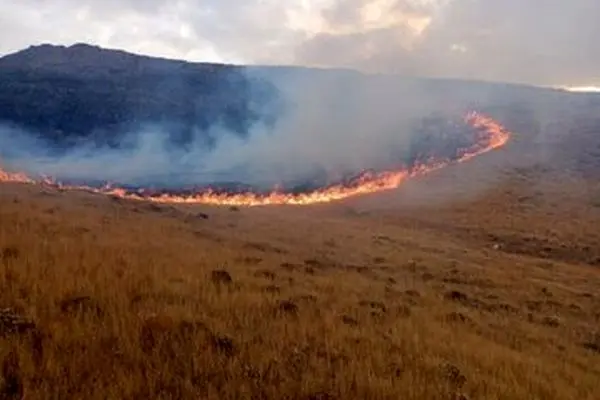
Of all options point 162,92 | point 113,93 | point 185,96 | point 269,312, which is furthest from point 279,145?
point 269,312

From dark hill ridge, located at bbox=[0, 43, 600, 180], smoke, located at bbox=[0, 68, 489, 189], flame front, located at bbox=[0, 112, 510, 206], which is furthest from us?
dark hill ridge, located at bbox=[0, 43, 600, 180]

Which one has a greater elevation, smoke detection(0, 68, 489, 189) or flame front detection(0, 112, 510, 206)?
smoke detection(0, 68, 489, 189)

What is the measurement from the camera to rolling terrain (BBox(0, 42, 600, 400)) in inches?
313

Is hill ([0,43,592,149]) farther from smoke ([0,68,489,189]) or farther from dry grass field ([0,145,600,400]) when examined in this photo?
dry grass field ([0,145,600,400])

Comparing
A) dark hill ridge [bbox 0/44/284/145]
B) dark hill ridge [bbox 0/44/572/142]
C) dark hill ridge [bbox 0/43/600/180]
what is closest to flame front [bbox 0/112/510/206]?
dark hill ridge [bbox 0/43/600/180]

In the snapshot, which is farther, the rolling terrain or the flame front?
the flame front

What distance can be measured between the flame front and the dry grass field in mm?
23529

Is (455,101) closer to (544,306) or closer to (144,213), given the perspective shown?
(144,213)

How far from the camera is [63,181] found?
63.0 meters

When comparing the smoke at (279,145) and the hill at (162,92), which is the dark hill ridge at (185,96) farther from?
the smoke at (279,145)

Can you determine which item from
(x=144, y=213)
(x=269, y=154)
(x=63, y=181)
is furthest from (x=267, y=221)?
(x=269, y=154)

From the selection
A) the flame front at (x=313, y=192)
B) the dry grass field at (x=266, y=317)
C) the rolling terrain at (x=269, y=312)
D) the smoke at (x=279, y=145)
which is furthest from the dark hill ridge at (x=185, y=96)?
the dry grass field at (x=266, y=317)

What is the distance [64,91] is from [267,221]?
6903 cm

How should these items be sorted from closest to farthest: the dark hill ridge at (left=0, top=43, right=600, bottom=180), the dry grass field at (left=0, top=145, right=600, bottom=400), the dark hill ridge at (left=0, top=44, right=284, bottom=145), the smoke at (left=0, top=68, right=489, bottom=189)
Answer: the dry grass field at (left=0, top=145, right=600, bottom=400)
the smoke at (left=0, top=68, right=489, bottom=189)
the dark hill ridge at (left=0, top=43, right=600, bottom=180)
the dark hill ridge at (left=0, top=44, right=284, bottom=145)
